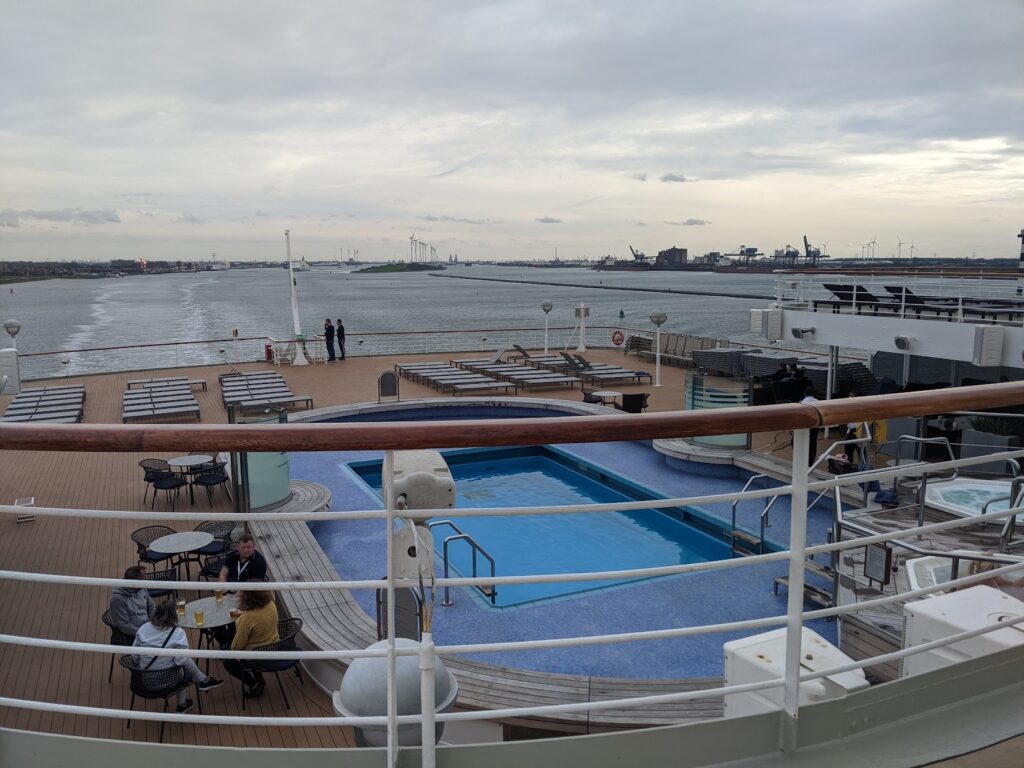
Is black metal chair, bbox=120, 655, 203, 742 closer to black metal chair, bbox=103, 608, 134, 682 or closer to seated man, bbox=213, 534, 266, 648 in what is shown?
black metal chair, bbox=103, 608, 134, 682

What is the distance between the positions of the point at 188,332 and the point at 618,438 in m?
65.8

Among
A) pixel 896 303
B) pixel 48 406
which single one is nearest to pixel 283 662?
pixel 48 406

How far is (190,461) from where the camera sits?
8430 millimetres

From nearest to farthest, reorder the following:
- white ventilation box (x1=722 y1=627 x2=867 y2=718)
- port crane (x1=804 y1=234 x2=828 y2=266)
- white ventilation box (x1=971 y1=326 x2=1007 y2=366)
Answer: white ventilation box (x1=722 y1=627 x2=867 y2=718) → white ventilation box (x1=971 y1=326 x2=1007 y2=366) → port crane (x1=804 y1=234 x2=828 y2=266)

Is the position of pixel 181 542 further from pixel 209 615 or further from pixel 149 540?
pixel 209 615

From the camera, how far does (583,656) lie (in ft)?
17.0

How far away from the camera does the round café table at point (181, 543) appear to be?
18.9 ft

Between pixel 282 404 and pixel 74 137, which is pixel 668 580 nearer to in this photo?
pixel 282 404

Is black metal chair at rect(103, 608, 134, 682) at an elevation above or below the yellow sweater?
below

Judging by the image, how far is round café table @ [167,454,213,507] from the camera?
8312mm

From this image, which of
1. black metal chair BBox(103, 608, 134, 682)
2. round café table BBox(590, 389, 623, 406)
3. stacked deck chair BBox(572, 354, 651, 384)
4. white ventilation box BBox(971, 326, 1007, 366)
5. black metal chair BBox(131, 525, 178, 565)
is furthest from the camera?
stacked deck chair BBox(572, 354, 651, 384)

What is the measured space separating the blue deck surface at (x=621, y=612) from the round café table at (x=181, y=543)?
1.26 metres

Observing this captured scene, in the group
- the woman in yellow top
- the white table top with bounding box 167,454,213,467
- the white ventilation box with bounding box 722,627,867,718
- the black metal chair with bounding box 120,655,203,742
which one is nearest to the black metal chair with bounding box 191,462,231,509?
the white table top with bounding box 167,454,213,467

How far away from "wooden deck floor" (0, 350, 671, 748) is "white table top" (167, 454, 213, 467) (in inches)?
16.4
